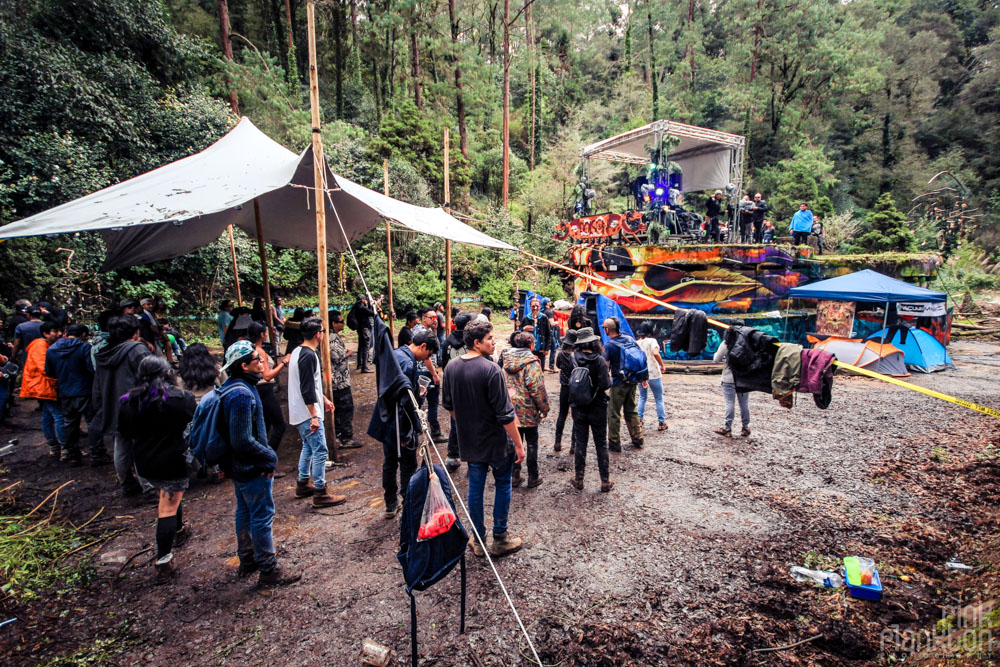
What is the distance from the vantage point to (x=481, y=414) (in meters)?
3.21

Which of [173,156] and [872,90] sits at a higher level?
[872,90]

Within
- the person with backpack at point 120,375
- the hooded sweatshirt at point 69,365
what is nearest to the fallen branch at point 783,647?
the person with backpack at point 120,375

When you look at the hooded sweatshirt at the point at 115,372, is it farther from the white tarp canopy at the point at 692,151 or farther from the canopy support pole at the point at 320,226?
the white tarp canopy at the point at 692,151

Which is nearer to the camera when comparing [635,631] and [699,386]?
[635,631]

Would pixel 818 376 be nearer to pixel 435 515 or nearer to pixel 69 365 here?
pixel 435 515

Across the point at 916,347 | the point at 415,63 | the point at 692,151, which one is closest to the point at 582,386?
the point at 916,347

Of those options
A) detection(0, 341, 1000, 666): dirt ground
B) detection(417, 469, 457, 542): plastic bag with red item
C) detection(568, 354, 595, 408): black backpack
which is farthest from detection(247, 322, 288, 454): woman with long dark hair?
detection(568, 354, 595, 408): black backpack

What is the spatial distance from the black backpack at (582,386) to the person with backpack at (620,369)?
716 millimetres

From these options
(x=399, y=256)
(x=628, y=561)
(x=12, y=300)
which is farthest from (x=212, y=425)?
(x=399, y=256)

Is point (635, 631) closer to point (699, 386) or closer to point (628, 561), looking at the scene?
point (628, 561)

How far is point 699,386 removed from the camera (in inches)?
350

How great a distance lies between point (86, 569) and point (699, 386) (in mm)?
9040

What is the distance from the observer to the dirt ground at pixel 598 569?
104 inches

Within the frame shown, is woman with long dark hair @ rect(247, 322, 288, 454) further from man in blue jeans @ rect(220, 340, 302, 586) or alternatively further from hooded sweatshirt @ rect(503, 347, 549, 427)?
hooded sweatshirt @ rect(503, 347, 549, 427)
